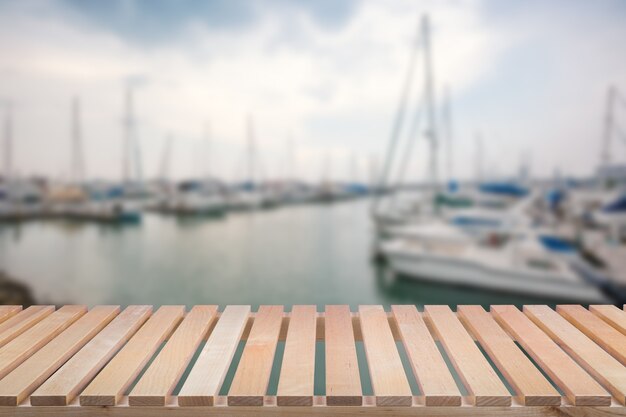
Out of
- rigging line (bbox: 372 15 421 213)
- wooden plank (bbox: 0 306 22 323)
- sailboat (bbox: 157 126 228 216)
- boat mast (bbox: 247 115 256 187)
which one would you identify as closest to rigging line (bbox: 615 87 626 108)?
rigging line (bbox: 372 15 421 213)

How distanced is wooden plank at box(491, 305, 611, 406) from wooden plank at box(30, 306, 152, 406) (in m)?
0.98

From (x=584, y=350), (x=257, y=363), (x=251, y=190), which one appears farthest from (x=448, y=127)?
(x=251, y=190)

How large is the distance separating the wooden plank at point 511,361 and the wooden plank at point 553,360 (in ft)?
0.12

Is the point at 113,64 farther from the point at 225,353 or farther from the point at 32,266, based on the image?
the point at 225,353

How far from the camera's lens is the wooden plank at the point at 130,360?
0.85 meters

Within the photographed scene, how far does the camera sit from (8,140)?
1147cm

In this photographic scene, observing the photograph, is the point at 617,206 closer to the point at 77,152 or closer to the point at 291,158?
the point at 77,152

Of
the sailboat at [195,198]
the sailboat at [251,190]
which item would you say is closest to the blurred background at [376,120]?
the sailboat at [251,190]

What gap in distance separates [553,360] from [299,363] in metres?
0.58

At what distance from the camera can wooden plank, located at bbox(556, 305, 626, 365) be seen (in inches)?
43.3

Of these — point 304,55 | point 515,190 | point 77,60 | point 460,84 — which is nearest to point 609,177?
point 515,190

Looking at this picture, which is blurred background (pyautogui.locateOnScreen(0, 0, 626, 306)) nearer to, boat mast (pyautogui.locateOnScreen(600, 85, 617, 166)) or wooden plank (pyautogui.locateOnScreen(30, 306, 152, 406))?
boat mast (pyautogui.locateOnScreen(600, 85, 617, 166))

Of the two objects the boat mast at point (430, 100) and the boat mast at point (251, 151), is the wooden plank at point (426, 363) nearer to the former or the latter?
the boat mast at point (430, 100)

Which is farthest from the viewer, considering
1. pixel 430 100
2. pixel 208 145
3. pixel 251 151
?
pixel 208 145
